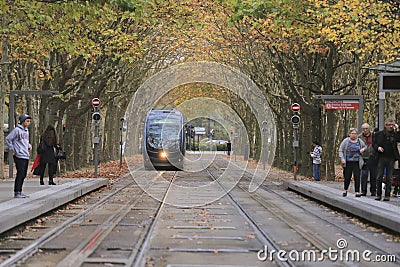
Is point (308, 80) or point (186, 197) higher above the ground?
point (308, 80)

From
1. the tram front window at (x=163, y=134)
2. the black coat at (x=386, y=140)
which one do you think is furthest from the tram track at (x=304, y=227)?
the tram front window at (x=163, y=134)

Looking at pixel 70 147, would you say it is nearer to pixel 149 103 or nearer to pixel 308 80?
pixel 308 80

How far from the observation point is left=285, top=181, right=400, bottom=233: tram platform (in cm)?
1452

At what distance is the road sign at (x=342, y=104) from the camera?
26141mm

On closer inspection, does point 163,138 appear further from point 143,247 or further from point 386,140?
point 143,247

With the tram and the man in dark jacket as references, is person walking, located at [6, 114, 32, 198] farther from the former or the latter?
the tram

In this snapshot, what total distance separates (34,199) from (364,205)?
26.1 feet

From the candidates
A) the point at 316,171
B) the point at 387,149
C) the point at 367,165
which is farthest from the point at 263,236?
the point at 316,171

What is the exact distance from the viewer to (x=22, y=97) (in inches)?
1769

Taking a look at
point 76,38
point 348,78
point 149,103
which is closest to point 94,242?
point 76,38

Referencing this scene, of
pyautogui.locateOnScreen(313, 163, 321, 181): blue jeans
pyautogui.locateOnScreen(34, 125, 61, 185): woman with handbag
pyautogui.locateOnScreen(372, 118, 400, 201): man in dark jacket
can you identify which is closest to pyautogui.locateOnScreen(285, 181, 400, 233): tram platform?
pyautogui.locateOnScreen(372, 118, 400, 201): man in dark jacket

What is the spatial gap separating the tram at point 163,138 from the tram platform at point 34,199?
1438 cm

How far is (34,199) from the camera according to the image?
1780 cm

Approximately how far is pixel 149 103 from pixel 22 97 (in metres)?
19.4
